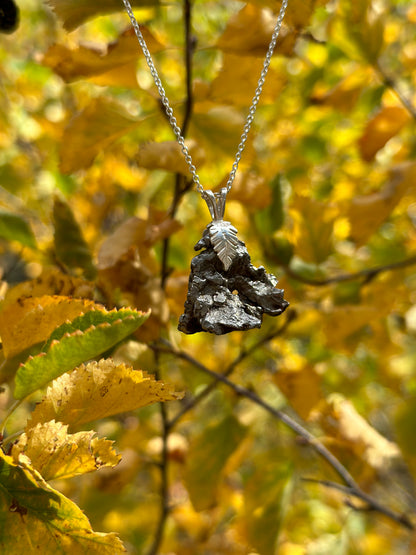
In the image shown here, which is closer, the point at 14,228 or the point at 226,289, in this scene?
the point at 226,289

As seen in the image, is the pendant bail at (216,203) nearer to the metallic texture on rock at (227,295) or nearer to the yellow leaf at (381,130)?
the metallic texture on rock at (227,295)

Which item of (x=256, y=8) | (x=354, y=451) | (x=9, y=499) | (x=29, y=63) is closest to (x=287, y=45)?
(x=256, y=8)

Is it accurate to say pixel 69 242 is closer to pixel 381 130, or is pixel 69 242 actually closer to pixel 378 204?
pixel 378 204

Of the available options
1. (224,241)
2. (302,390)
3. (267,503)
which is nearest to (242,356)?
(302,390)

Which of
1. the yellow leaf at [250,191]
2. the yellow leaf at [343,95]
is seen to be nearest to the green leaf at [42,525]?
the yellow leaf at [250,191]

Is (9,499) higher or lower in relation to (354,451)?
lower

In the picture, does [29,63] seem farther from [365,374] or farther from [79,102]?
[365,374]
